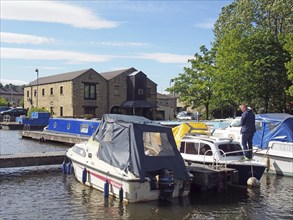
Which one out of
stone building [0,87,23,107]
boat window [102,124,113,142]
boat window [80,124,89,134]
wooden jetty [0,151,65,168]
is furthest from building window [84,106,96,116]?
stone building [0,87,23,107]

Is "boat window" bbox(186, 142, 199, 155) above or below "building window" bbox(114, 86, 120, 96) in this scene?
below

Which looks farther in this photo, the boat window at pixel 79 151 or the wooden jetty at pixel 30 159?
the wooden jetty at pixel 30 159

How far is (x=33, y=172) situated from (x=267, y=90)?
32.1 m

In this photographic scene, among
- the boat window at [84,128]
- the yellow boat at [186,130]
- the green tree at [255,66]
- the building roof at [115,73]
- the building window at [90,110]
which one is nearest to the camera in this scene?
the yellow boat at [186,130]

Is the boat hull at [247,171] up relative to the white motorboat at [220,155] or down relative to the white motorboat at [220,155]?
down

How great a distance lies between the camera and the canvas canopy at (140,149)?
14.6 m

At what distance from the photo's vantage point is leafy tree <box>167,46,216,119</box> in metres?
52.3

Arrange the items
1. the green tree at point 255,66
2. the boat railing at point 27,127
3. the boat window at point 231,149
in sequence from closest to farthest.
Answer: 1. the boat window at point 231,149
2. the green tree at point 255,66
3. the boat railing at point 27,127

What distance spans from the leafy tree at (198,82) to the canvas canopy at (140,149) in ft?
117

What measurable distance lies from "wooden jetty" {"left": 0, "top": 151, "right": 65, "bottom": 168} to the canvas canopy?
18.5ft

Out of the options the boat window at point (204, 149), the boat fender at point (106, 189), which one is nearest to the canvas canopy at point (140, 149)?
the boat fender at point (106, 189)

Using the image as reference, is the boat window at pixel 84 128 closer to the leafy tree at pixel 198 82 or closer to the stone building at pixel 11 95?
the leafy tree at pixel 198 82

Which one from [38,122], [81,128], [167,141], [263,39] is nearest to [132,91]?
[38,122]

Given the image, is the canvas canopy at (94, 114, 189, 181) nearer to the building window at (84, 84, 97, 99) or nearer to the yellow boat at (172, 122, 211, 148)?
the yellow boat at (172, 122, 211, 148)
